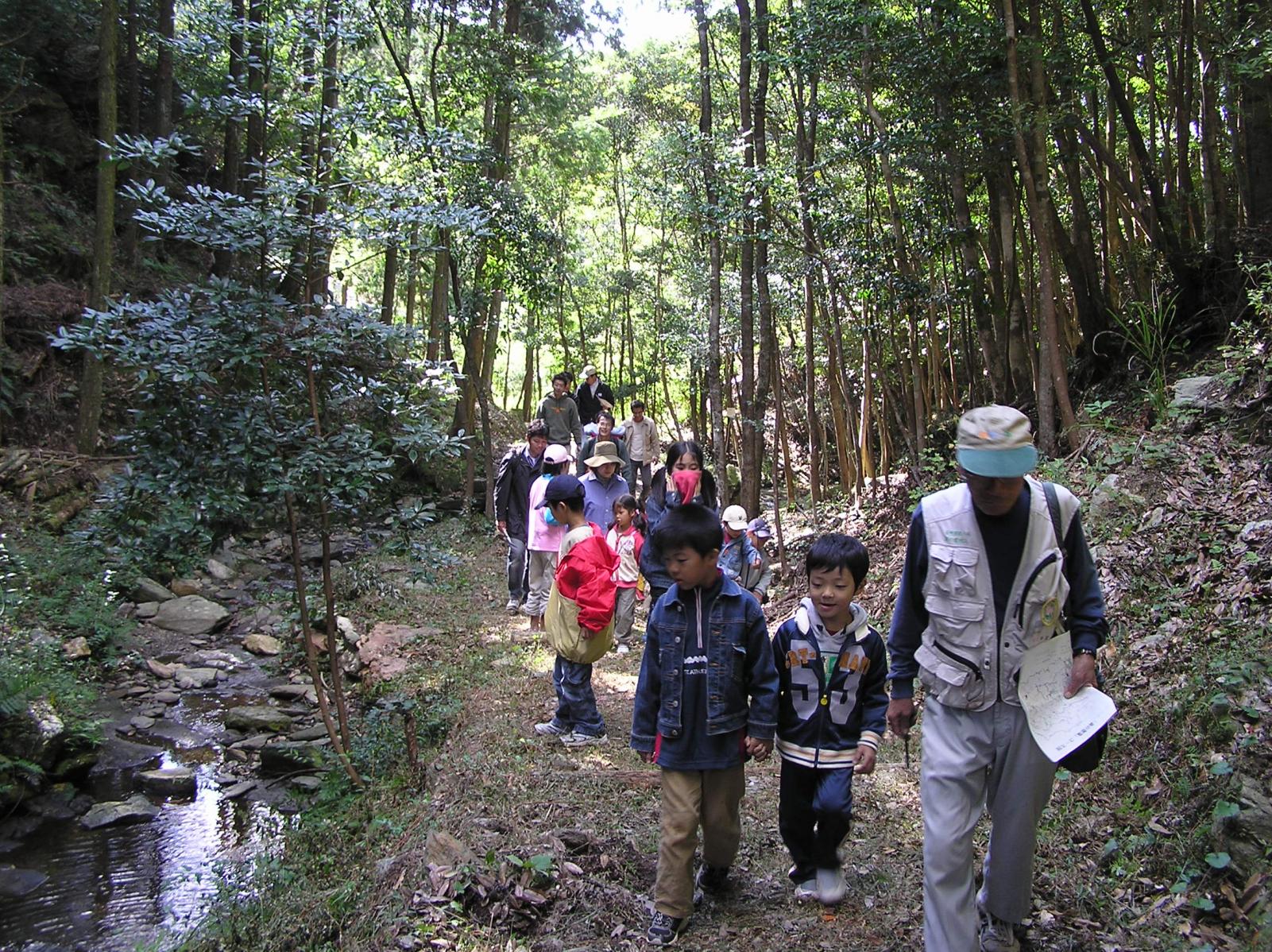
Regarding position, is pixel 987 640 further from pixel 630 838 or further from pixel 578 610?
pixel 578 610

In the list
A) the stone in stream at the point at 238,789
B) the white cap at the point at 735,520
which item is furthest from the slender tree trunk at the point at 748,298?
the stone in stream at the point at 238,789

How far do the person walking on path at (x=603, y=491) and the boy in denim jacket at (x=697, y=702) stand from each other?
167 inches

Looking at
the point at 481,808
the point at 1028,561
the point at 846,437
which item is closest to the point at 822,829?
the point at 1028,561

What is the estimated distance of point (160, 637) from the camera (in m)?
10.2

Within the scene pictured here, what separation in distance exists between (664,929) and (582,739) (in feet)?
8.03

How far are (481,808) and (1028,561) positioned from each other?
3.05m

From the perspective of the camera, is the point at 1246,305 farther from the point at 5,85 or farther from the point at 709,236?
the point at 5,85

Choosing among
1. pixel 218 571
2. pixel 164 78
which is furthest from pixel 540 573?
pixel 164 78

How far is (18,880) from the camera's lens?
5.77 m

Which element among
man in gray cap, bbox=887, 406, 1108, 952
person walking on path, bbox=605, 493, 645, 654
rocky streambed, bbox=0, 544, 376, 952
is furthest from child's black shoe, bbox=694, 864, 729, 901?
person walking on path, bbox=605, 493, 645, 654

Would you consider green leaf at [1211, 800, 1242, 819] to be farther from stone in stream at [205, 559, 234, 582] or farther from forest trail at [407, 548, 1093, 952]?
stone in stream at [205, 559, 234, 582]

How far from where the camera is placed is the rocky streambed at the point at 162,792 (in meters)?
5.44

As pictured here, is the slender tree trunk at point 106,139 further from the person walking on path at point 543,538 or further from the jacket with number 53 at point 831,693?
the jacket with number 53 at point 831,693

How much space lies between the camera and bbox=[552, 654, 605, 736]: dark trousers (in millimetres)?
5652
